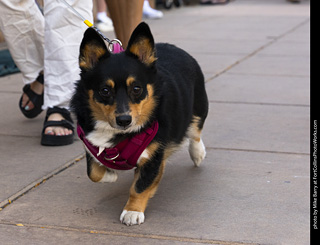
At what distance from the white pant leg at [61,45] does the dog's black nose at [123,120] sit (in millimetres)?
1838

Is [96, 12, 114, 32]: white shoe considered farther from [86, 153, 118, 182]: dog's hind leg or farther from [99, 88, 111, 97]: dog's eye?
[99, 88, 111, 97]: dog's eye

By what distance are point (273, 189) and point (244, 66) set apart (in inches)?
172

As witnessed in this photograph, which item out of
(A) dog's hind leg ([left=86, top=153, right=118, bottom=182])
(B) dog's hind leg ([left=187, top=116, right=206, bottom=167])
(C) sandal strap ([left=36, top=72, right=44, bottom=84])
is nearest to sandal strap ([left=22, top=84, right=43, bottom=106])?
(C) sandal strap ([left=36, top=72, right=44, bottom=84])

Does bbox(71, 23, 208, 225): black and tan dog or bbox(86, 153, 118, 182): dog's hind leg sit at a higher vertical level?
bbox(71, 23, 208, 225): black and tan dog

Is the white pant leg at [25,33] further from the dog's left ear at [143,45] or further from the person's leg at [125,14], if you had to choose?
the dog's left ear at [143,45]

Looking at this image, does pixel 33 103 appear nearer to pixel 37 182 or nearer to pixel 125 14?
pixel 125 14

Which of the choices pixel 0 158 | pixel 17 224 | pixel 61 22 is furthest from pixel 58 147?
pixel 17 224

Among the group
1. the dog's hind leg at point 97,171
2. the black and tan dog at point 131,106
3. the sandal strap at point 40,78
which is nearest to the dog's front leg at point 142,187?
the black and tan dog at point 131,106

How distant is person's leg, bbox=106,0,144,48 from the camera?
5309mm

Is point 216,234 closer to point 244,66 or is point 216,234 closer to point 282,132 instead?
point 282,132

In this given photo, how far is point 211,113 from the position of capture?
600 cm

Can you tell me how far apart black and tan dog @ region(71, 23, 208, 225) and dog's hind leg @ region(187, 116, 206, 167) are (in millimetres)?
506

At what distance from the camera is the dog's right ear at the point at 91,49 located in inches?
139

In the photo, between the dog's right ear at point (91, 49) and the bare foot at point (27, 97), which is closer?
the dog's right ear at point (91, 49)
